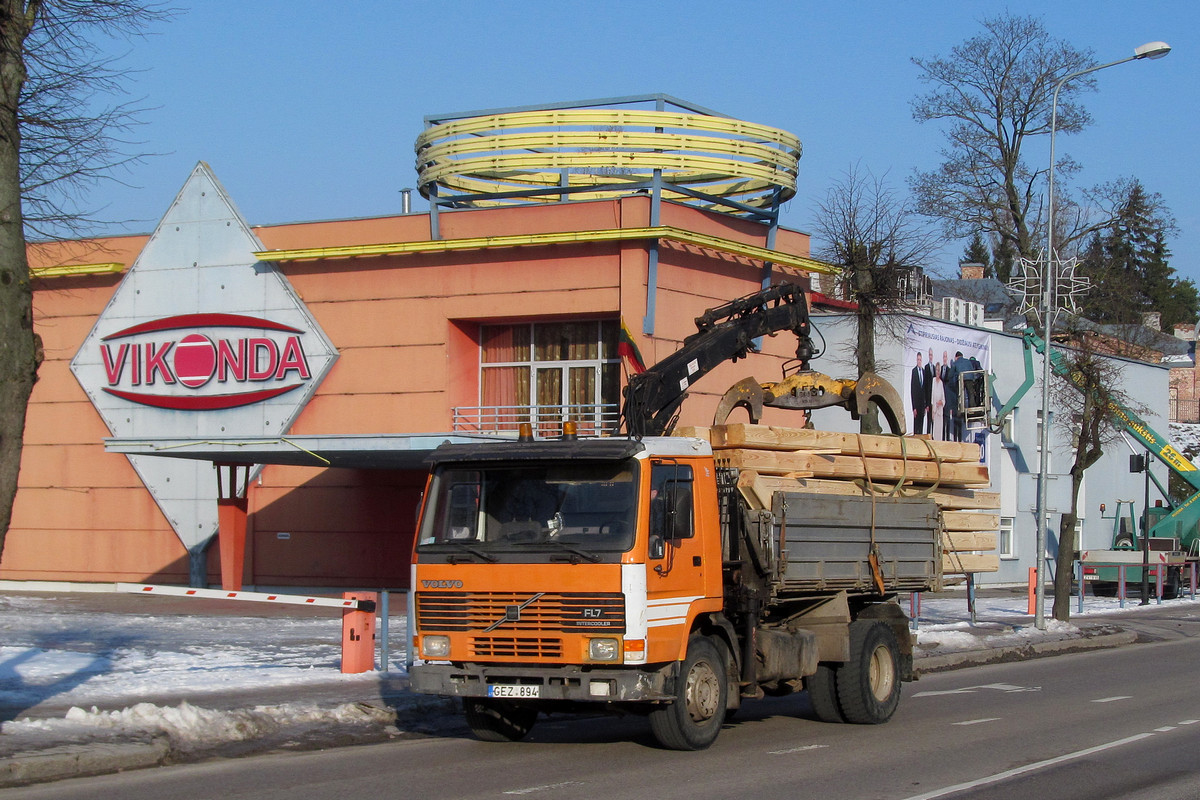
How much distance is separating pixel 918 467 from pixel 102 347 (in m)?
24.4

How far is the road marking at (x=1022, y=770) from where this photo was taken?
9453 millimetres

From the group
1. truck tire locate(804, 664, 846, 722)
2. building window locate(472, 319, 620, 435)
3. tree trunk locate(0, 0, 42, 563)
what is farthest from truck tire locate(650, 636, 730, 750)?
building window locate(472, 319, 620, 435)

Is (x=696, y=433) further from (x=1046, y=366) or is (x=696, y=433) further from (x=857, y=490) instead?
(x=1046, y=366)

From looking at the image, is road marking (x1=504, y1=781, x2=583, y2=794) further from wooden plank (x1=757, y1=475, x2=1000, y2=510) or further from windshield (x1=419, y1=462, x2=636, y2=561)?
wooden plank (x1=757, y1=475, x2=1000, y2=510)

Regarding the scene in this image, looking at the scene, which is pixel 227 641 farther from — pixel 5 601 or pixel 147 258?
pixel 147 258

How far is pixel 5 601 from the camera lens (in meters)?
27.9

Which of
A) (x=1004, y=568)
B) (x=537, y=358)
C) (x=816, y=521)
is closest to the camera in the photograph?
(x=816, y=521)

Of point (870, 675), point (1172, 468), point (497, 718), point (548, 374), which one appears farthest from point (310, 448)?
point (1172, 468)

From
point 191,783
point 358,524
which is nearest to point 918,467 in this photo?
point 191,783

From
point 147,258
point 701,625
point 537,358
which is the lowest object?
point 701,625

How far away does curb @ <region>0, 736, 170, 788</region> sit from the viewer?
384 inches

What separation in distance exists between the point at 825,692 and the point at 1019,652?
31.5ft

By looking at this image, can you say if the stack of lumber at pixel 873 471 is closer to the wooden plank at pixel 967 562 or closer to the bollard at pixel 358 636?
the wooden plank at pixel 967 562

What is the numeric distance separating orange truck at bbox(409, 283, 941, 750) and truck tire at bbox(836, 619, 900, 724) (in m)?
0.74
